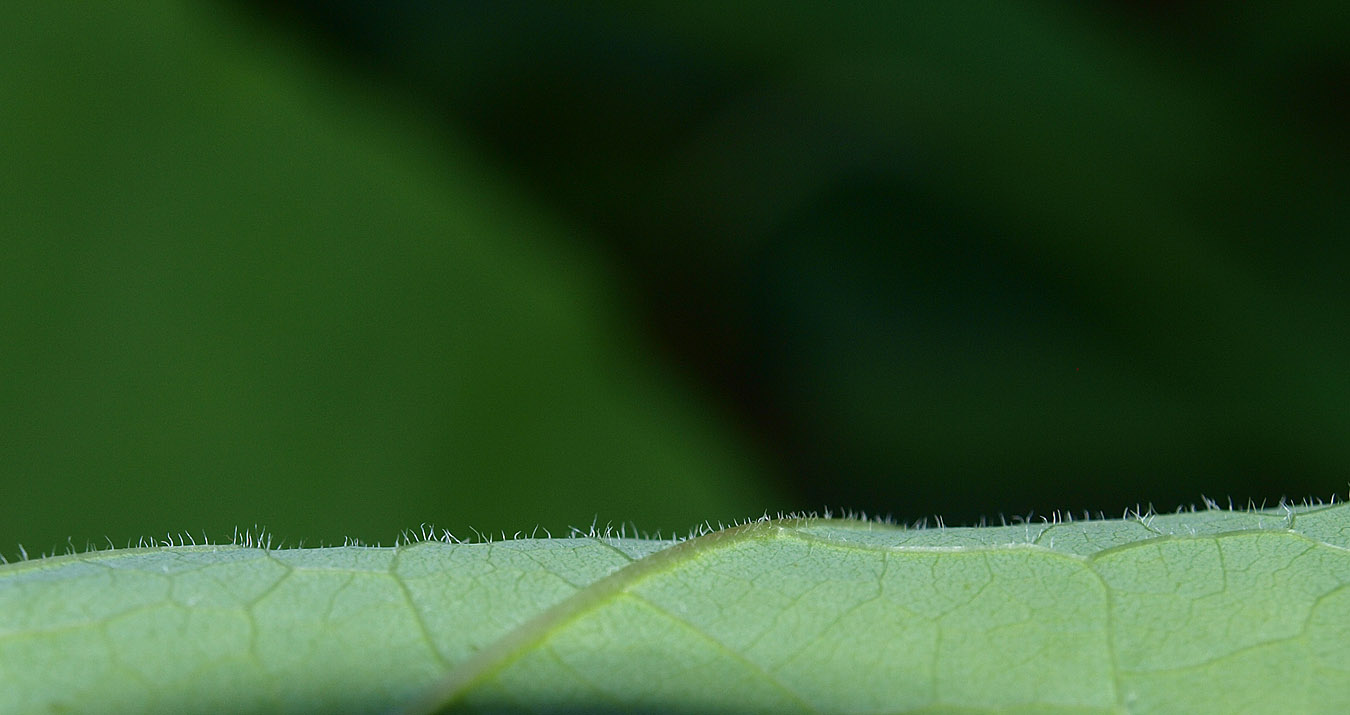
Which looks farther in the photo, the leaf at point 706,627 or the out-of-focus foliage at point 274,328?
the out-of-focus foliage at point 274,328

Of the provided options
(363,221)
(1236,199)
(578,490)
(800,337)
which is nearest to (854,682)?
(578,490)

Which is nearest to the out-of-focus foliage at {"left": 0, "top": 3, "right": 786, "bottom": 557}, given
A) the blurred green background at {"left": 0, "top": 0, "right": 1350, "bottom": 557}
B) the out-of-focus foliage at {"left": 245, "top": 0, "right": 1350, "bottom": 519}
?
the blurred green background at {"left": 0, "top": 0, "right": 1350, "bottom": 557}

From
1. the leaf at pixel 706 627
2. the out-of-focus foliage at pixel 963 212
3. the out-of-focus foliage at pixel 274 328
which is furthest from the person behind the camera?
the out-of-focus foliage at pixel 963 212

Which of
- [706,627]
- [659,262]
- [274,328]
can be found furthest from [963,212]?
[706,627]

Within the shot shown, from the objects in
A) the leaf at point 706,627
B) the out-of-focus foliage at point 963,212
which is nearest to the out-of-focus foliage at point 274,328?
the out-of-focus foliage at point 963,212

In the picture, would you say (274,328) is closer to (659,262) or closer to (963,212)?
(659,262)

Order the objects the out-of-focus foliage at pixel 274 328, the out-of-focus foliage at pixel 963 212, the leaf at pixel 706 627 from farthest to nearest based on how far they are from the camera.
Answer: the out-of-focus foliage at pixel 963 212, the out-of-focus foliage at pixel 274 328, the leaf at pixel 706 627

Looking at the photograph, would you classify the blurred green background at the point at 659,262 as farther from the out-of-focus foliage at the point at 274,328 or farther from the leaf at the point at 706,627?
the leaf at the point at 706,627

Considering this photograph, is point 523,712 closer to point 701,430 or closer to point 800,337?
point 701,430
